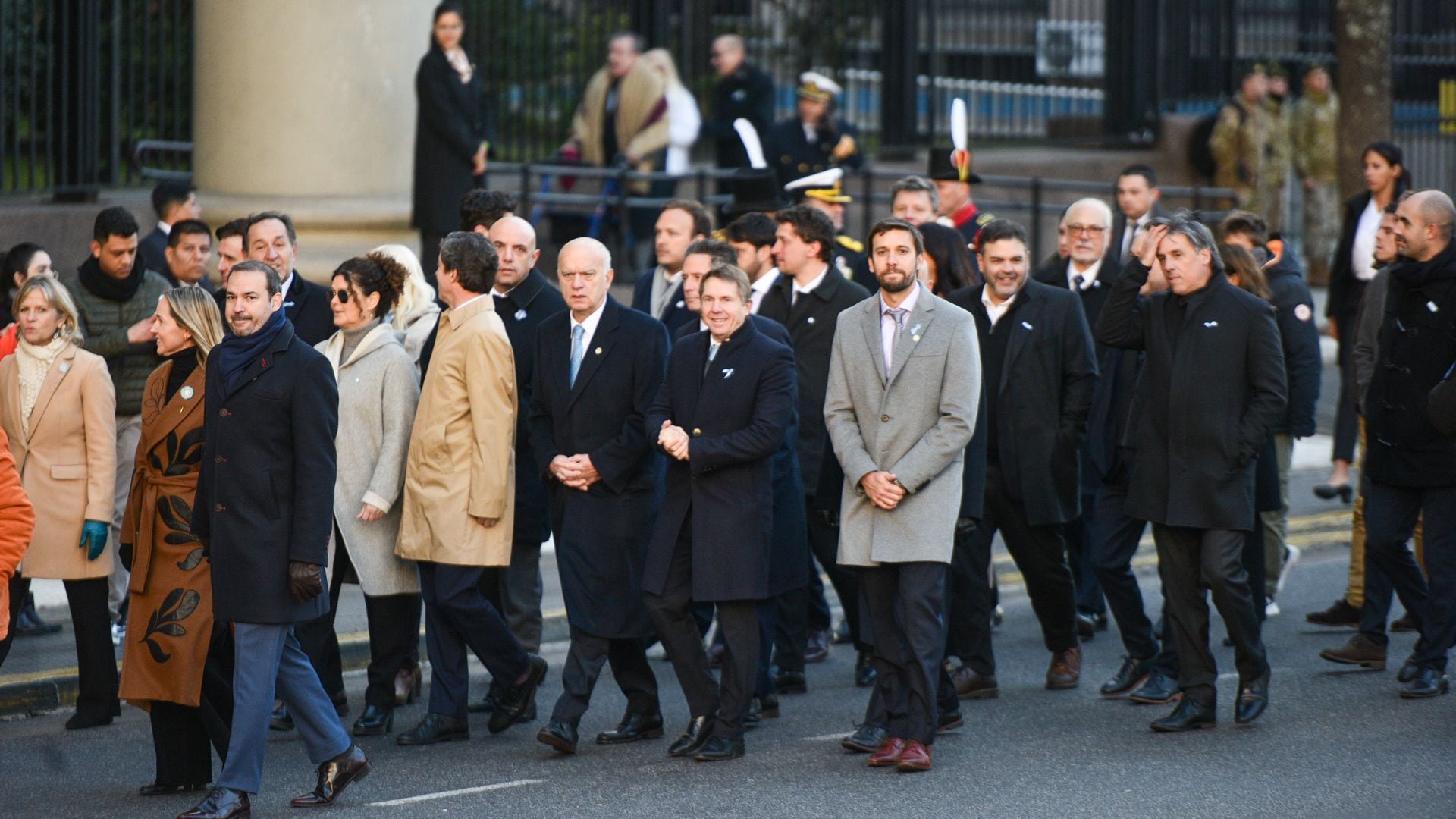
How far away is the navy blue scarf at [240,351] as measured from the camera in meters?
6.74

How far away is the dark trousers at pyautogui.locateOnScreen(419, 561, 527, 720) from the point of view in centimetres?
773

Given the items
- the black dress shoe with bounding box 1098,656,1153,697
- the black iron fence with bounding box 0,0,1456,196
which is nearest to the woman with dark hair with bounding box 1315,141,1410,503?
the black dress shoe with bounding box 1098,656,1153,697

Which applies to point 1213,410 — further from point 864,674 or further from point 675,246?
point 675,246

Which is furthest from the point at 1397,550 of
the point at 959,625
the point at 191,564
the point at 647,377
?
the point at 191,564

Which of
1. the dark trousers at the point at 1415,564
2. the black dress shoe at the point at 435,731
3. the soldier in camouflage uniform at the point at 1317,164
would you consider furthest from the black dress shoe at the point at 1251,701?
the soldier in camouflage uniform at the point at 1317,164

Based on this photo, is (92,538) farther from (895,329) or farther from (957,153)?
(957,153)

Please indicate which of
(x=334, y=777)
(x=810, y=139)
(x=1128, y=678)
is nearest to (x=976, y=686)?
(x=1128, y=678)

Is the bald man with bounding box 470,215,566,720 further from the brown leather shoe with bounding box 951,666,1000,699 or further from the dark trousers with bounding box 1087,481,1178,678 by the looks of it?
the dark trousers with bounding box 1087,481,1178,678

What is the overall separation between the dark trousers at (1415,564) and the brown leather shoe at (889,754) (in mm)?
2444

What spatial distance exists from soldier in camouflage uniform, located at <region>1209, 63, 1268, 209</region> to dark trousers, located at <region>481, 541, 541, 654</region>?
13.1 m

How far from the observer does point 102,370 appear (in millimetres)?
8086

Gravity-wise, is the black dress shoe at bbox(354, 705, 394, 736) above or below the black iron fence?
below

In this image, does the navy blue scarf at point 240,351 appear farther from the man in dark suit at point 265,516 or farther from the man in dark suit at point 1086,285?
the man in dark suit at point 1086,285

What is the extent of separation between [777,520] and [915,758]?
47.6 inches
